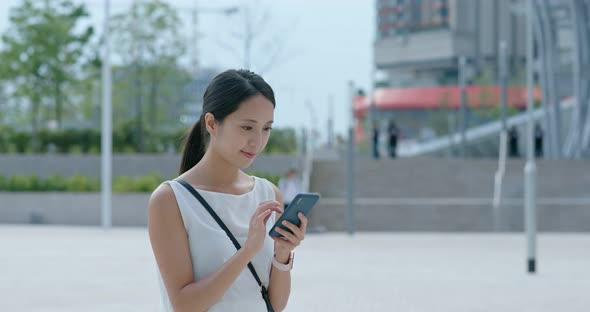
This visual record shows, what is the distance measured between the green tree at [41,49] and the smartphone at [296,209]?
39.2 m

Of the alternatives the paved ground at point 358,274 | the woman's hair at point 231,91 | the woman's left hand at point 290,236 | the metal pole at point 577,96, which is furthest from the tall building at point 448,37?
the woman's left hand at point 290,236

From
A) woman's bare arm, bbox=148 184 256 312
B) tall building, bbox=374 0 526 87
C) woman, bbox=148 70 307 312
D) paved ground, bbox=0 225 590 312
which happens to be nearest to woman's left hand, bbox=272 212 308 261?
woman, bbox=148 70 307 312

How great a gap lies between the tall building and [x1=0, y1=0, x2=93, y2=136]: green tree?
4674 centimetres

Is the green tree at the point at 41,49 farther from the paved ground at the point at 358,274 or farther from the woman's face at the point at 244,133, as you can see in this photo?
the woman's face at the point at 244,133

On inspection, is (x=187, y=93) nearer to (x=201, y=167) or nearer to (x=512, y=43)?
(x=512, y=43)

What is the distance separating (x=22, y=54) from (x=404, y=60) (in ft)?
179

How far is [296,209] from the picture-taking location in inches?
123

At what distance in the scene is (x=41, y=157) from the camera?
34875 millimetres

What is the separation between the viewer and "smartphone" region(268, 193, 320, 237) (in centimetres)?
311

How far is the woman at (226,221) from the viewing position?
124 inches

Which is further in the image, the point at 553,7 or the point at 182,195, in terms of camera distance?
the point at 553,7

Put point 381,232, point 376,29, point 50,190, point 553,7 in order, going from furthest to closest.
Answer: point 376,29 → point 553,7 → point 50,190 → point 381,232

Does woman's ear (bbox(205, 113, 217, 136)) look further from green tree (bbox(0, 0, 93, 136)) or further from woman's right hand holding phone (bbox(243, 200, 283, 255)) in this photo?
green tree (bbox(0, 0, 93, 136))

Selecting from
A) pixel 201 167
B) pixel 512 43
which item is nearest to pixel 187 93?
pixel 512 43
